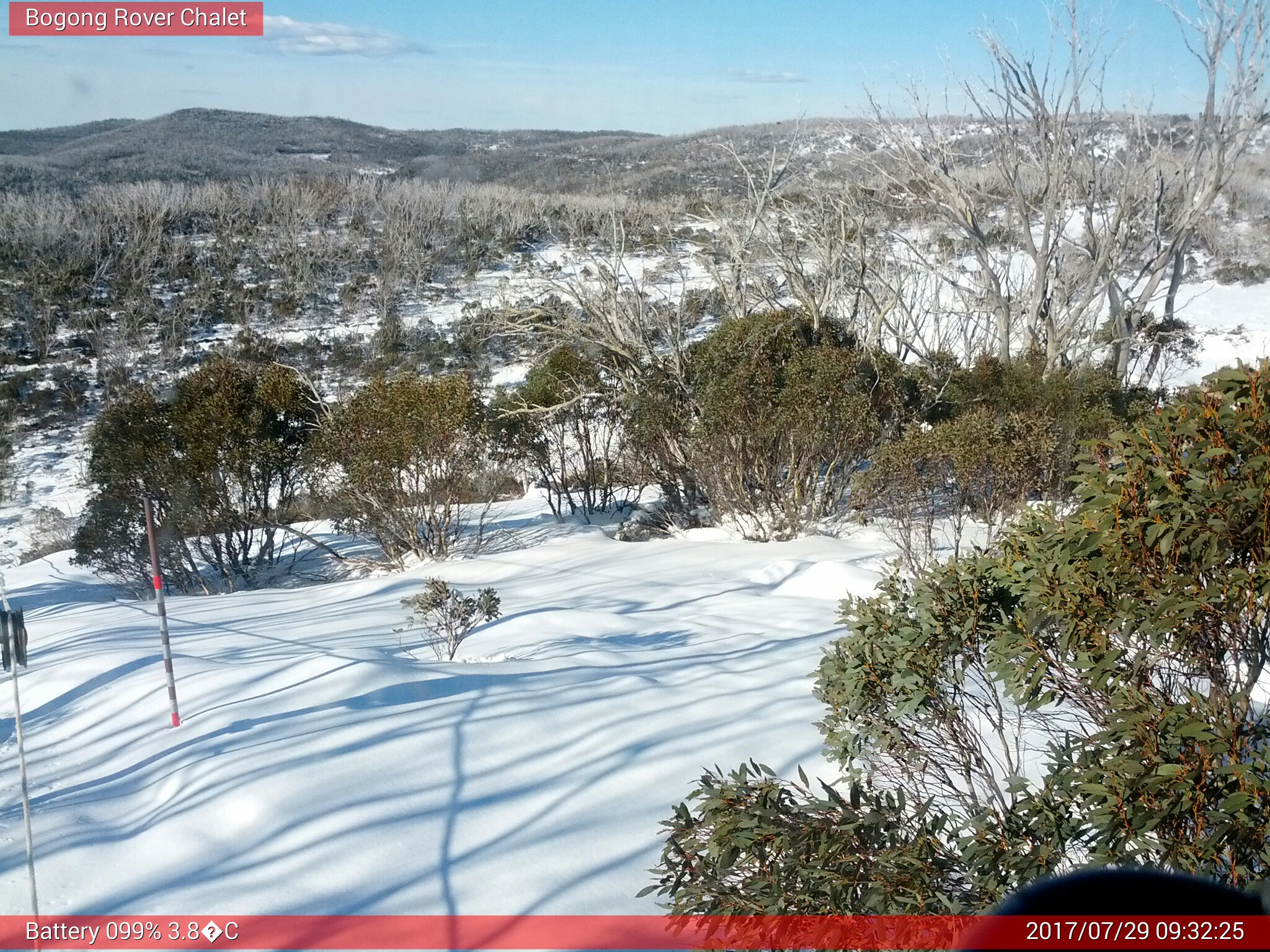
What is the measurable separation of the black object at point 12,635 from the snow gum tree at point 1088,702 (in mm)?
2655

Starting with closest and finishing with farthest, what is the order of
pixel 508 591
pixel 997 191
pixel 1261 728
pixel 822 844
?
pixel 1261 728, pixel 822 844, pixel 508 591, pixel 997 191

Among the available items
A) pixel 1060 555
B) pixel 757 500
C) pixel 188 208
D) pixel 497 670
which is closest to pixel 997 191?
pixel 757 500

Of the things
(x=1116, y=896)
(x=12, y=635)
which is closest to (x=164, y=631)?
(x=12, y=635)

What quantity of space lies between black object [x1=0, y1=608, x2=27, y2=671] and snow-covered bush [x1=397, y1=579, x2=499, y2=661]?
3.66m

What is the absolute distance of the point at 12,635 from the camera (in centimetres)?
378

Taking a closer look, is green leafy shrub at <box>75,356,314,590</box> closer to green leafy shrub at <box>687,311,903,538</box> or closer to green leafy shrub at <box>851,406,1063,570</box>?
green leafy shrub at <box>687,311,903,538</box>

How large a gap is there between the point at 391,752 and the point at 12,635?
161 centimetres

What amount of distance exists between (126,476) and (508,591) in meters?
6.32

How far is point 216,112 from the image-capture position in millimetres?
61688

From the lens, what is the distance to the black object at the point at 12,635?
3.70 metres

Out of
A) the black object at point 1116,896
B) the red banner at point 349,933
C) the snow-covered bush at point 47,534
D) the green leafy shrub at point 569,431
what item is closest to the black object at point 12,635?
the red banner at point 349,933

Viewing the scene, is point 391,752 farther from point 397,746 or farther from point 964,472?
point 964,472

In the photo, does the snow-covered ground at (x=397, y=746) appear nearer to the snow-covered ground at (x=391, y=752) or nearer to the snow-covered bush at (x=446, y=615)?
the snow-covered ground at (x=391, y=752)

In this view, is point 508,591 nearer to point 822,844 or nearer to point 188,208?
point 822,844
